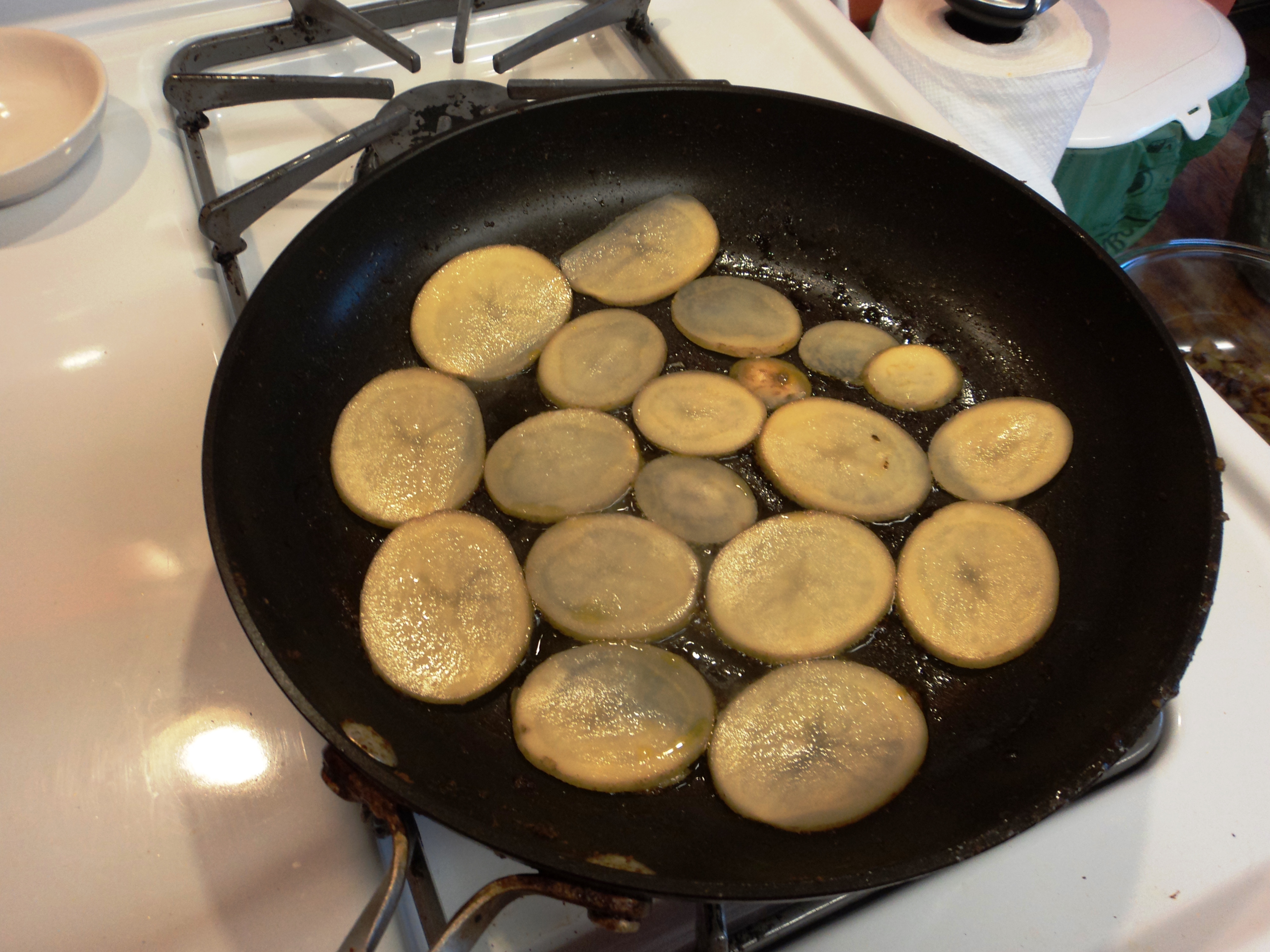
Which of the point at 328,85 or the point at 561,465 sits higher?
the point at 328,85

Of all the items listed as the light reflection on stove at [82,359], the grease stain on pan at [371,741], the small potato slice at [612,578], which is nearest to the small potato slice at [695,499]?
the small potato slice at [612,578]

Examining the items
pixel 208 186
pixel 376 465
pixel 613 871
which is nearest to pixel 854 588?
pixel 613 871

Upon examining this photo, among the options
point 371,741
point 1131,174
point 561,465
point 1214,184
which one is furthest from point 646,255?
point 1214,184

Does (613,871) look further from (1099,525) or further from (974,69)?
(974,69)

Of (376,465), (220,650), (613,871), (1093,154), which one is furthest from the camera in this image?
(1093,154)

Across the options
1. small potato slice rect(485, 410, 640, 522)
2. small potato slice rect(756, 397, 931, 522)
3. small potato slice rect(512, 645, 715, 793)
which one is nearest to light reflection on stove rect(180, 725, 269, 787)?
small potato slice rect(512, 645, 715, 793)

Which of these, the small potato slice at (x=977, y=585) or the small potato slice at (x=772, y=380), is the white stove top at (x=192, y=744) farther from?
the small potato slice at (x=772, y=380)

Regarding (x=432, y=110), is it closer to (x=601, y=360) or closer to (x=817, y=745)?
(x=601, y=360)
